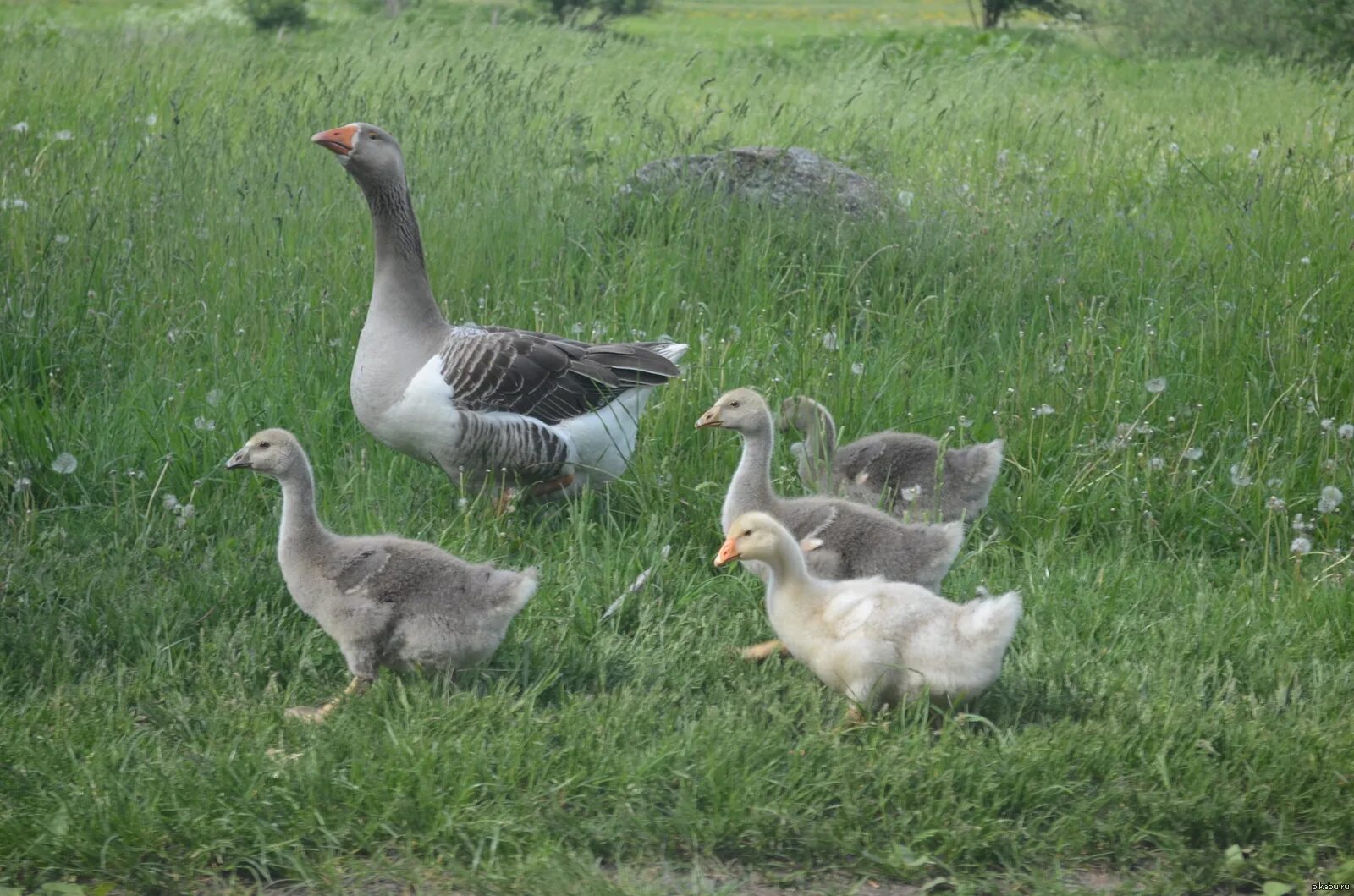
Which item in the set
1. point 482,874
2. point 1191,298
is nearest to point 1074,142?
point 1191,298

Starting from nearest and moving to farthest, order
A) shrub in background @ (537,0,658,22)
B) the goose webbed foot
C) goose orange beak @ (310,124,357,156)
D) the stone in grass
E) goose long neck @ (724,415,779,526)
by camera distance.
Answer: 1. the goose webbed foot
2. goose long neck @ (724,415,779,526)
3. goose orange beak @ (310,124,357,156)
4. the stone in grass
5. shrub in background @ (537,0,658,22)

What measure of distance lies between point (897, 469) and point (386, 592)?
2.43 metres

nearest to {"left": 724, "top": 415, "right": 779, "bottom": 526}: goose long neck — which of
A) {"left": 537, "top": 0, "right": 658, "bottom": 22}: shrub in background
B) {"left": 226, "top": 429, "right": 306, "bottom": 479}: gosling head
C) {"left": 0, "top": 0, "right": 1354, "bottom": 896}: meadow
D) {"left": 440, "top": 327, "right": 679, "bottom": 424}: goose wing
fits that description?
{"left": 0, "top": 0, "right": 1354, "bottom": 896}: meadow

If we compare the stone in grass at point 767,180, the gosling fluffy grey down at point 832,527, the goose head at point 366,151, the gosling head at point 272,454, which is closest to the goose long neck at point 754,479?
the gosling fluffy grey down at point 832,527

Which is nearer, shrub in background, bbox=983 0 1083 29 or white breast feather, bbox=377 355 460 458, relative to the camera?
white breast feather, bbox=377 355 460 458

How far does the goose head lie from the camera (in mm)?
6129

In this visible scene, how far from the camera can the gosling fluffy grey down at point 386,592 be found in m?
4.43

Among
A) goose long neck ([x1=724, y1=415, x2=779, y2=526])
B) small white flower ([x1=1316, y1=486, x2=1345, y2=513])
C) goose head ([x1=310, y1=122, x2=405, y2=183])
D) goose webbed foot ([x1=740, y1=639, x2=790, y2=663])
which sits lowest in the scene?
goose webbed foot ([x1=740, y1=639, x2=790, y2=663])

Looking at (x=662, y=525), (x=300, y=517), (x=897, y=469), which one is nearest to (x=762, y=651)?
(x=662, y=525)

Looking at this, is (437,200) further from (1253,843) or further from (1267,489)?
(1253,843)

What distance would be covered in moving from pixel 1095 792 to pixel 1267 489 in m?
2.55

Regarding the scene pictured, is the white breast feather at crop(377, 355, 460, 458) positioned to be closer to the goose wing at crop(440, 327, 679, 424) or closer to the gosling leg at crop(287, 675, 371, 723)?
the goose wing at crop(440, 327, 679, 424)

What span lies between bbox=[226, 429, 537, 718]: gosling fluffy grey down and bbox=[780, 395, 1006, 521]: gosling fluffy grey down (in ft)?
6.22

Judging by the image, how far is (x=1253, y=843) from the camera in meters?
3.95
